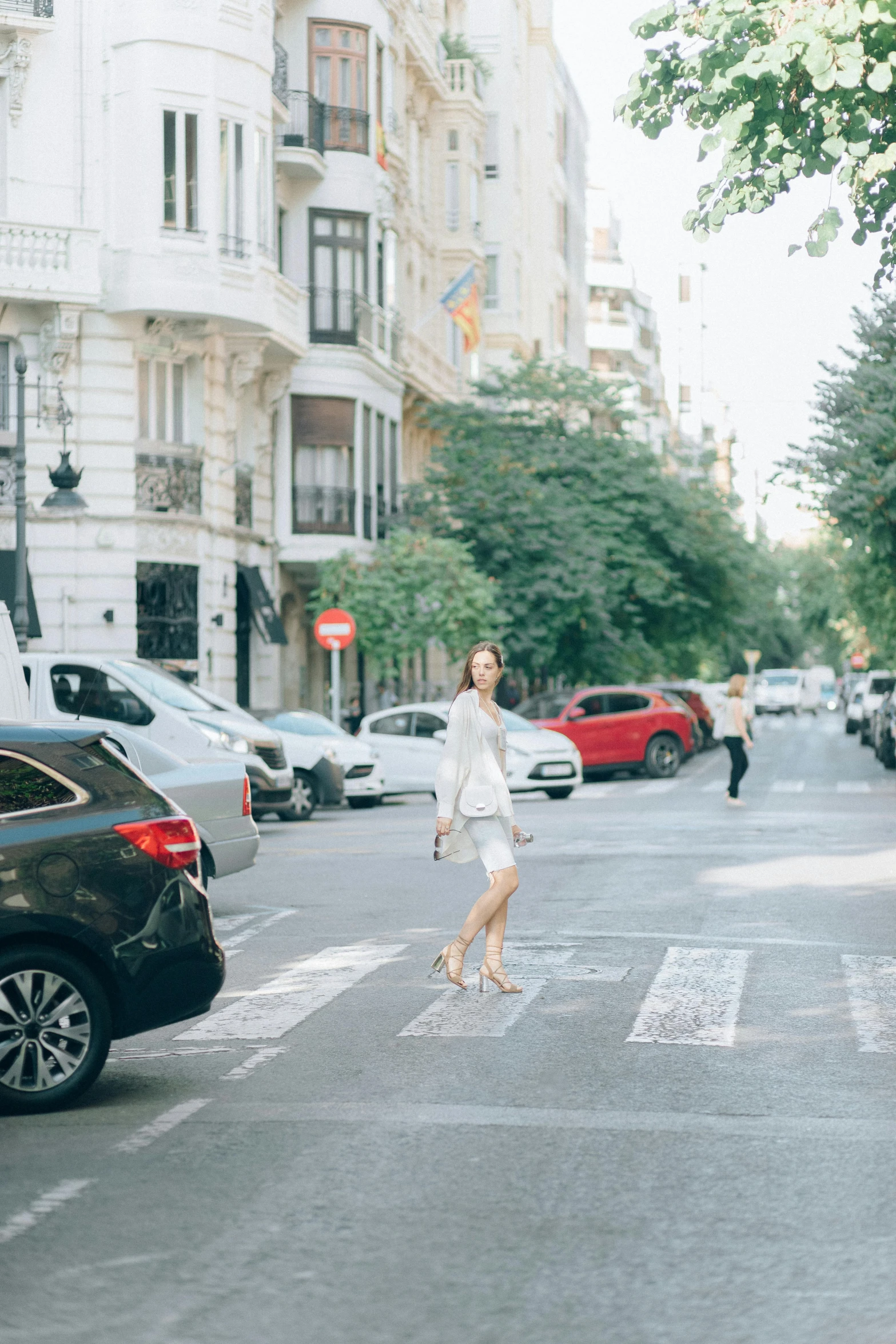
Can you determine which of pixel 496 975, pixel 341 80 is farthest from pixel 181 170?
pixel 496 975

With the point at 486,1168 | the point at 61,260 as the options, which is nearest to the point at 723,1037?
the point at 486,1168

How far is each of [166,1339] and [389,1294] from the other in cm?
63

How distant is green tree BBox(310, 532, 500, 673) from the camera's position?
36781 mm

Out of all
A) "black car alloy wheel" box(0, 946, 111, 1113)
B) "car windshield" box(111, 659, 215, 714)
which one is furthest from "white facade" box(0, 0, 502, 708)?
"black car alloy wheel" box(0, 946, 111, 1113)

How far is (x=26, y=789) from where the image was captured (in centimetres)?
789

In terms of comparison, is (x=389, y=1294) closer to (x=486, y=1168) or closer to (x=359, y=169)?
(x=486, y=1168)

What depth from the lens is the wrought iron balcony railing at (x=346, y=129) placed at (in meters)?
39.5

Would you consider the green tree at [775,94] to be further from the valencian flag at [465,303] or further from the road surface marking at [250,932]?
the valencian flag at [465,303]

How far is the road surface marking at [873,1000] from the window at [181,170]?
2182 centimetres

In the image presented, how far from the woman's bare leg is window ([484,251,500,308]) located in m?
52.9

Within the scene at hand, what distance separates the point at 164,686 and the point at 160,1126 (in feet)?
45.1

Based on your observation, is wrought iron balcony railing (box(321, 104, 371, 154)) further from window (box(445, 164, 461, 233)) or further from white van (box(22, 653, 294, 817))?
white van (box(22, 653, 294, 817))

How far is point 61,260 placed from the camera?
2931cm

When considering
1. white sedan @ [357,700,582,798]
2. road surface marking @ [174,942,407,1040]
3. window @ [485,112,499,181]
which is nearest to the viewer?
road surface marking @ [174,942,407,1040]
